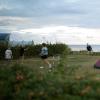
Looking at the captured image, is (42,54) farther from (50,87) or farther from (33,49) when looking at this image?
(33,49)

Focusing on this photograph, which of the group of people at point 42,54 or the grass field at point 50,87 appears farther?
the group of people at point 42,54

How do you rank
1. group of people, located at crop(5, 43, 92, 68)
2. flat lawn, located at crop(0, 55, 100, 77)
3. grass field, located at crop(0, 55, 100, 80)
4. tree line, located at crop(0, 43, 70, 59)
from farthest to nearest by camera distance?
1. tree line, located at crop(0, 43, 70, 59)
2. group of people, located at crop(5, 43, 92, 68)
3. grass field, located at crop(0, 55, 100, 80)
4. flat lawn, located at crop(0, 55, 100, 77)

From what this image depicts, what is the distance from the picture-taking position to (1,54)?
4197 centimetres

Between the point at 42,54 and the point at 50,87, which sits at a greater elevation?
the point at 42,54

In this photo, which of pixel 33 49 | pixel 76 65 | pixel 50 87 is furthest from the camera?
pixel 33 49

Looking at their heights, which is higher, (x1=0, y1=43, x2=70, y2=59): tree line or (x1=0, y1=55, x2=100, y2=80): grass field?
(x1=0, y1=43, x2=70, y2=59): tree line

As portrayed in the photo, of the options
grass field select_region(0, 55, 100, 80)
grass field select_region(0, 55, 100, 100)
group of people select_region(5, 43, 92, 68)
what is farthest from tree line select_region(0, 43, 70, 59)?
grass field select_region(0, 55, 100, 100)

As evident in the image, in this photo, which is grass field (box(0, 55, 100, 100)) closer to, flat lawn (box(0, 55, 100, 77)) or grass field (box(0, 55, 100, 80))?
flat lawn (box(0, 55, 100, 77))

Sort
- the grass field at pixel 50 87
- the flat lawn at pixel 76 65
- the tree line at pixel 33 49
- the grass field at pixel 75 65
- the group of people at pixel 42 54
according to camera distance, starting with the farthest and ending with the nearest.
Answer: the tree line at pixel 33 49, the group of people at pixel 42 54, the grass field at pixel 75 65, the flat lawn at pixel 76 65, the grass field at pixel 50 87

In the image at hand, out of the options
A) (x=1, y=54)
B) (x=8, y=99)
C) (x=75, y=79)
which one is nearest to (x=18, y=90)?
(x=8, y=99)

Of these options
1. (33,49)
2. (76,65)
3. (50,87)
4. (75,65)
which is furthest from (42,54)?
(33,49)

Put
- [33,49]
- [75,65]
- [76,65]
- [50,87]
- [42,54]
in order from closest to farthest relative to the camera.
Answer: [50,87] < [75,65] < [76,65] < [42,54] < [33,49]

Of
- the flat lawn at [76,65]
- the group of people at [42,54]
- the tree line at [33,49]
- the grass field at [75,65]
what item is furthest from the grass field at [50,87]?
the tree line at [33,49]

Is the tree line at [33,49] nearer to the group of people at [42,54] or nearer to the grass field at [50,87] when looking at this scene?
the group of people at [42,54]
